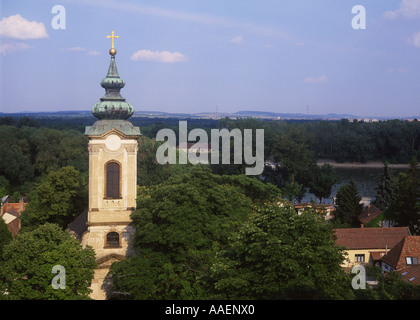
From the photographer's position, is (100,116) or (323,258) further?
(100,116)

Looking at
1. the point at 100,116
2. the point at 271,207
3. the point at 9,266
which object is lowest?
the point at 9,266

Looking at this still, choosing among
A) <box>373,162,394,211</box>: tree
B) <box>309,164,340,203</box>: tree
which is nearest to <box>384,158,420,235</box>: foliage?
<box>373,162,394,211</box>: tree

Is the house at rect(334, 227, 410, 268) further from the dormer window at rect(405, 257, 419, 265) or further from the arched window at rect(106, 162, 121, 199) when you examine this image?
the arched window at rect(106, 162, 121, 199)

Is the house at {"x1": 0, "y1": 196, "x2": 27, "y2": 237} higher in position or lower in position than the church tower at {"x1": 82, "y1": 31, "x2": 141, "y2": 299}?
lower

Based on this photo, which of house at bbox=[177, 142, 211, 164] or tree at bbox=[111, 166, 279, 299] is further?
house at bbox=[177, 142, 211, 164]
